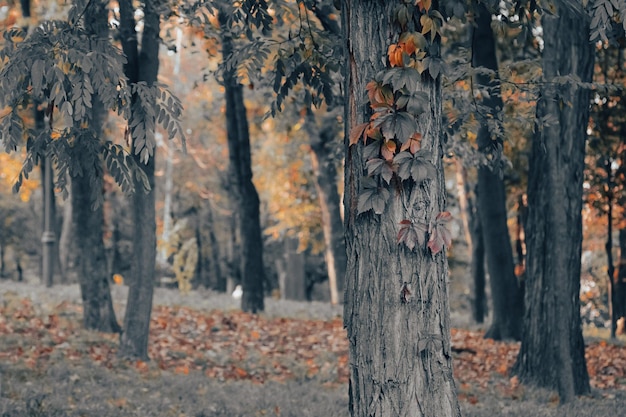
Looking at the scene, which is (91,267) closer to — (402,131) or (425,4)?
(402,131)

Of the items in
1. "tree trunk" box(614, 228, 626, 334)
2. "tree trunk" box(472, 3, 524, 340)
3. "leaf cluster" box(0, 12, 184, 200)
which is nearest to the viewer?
"leaf cluster" box(0, 12, 184, 200)

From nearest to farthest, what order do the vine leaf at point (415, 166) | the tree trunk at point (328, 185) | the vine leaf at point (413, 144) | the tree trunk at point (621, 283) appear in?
the vine leaf at point (415, 166)
the vine leaf at point (413, 144)
the tree trunk at point (328, 185)
the tree trunk at point (621, 283)

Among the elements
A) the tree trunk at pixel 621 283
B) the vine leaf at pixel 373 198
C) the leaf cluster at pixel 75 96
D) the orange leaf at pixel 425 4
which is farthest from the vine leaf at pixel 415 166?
the tree trunk at pixel 621 283

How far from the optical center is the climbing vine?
15.1ft

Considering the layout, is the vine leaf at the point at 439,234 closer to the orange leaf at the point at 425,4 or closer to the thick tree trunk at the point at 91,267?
the orange leaf at the point at 425,4

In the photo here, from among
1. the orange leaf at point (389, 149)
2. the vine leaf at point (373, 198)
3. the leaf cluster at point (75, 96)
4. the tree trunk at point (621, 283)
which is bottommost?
the tree trunk at point (621, 283)

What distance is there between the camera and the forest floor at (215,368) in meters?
8.58

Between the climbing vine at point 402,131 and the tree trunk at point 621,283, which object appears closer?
the climbing vine at point 402,131

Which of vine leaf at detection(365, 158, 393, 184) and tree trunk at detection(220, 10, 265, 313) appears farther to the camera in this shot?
tree trunk at detection(220, 10, 265, 313)

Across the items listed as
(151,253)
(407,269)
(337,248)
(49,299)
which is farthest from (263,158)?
(407,269)

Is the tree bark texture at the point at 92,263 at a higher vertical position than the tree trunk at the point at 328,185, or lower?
lower

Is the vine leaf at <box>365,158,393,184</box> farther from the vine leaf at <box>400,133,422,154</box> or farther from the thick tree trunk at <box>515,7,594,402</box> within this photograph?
the thick tree trunk at <box>515,7,594,402</box>

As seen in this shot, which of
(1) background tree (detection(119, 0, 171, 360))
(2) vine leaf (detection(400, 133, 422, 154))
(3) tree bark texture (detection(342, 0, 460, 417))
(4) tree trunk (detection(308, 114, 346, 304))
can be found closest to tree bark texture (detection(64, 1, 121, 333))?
(1) background tree (detection(119, 0, 171, 360))

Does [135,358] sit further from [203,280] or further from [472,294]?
[203,280]
